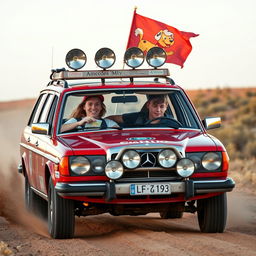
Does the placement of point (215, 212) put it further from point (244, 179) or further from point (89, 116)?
point (244, 179)

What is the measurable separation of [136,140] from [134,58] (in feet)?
5.48

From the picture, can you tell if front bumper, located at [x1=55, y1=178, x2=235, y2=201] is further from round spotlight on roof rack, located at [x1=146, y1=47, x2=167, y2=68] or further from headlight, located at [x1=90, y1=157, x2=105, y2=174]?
round spotlight on roof rack, located at [x1=146, y1=47, x2=167, y2=68]

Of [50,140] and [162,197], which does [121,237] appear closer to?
[162,197]

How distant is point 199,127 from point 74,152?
1.95m

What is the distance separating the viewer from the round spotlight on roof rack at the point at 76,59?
440 inches

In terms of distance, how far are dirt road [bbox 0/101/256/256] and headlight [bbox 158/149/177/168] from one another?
0.78 metres

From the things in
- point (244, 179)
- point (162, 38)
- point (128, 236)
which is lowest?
point (244, 179)

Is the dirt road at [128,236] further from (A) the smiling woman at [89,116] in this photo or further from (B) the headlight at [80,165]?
(A) the smiling woman at [89,116]

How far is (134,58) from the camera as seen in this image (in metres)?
11.3

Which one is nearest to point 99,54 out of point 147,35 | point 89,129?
point 89,129

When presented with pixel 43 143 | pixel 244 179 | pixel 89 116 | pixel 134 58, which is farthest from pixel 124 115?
pixel 244 179

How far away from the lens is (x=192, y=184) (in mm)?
9742

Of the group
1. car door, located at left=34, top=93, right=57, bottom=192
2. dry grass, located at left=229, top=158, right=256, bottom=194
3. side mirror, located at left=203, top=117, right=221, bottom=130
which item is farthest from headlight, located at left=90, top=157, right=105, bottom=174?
dry grass, located at left=229, top=158, right=256, bottom=194

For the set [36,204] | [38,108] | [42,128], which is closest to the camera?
[42,128]
